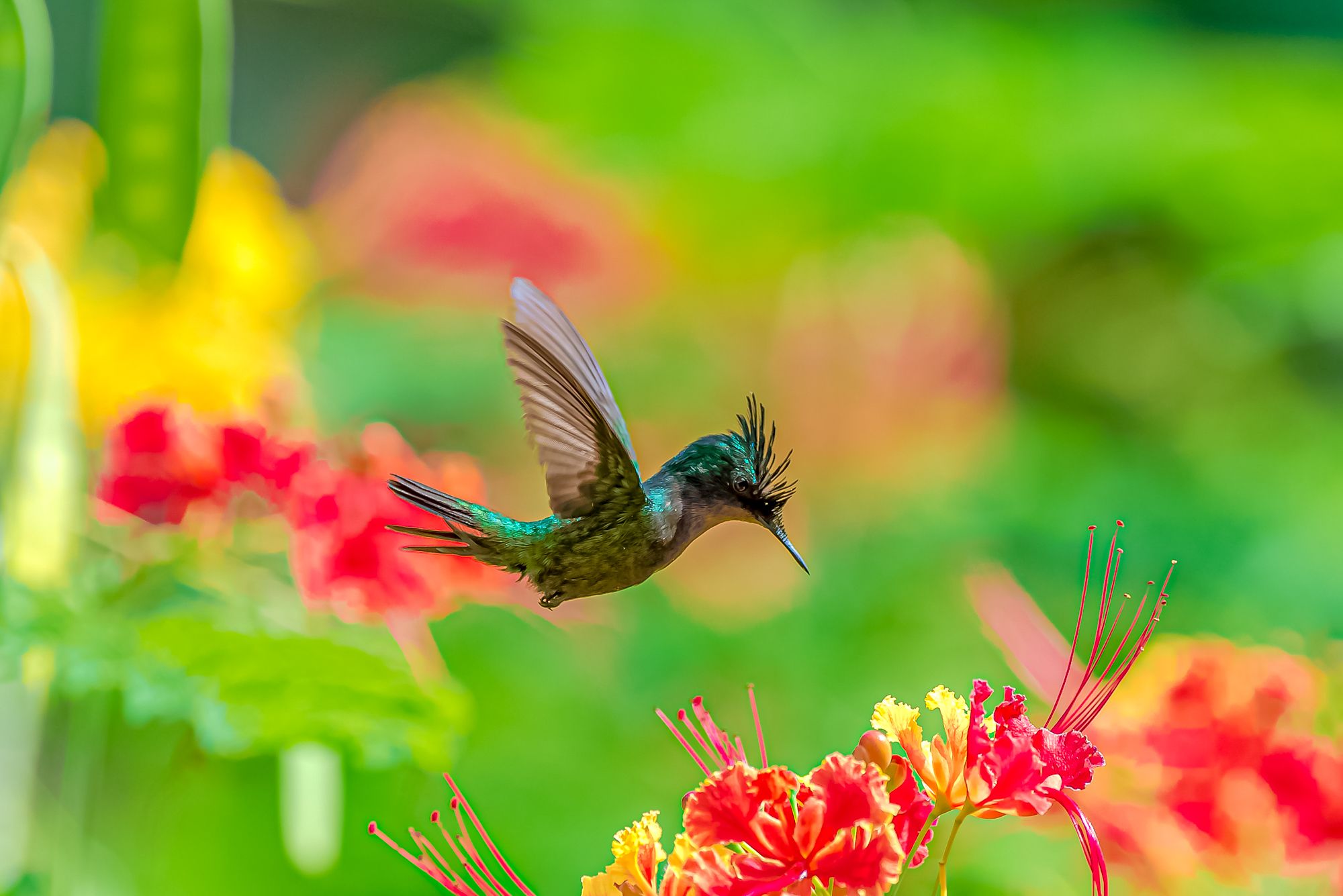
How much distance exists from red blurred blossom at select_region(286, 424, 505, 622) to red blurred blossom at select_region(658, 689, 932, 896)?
52 centimetres

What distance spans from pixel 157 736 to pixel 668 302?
51.9 inches

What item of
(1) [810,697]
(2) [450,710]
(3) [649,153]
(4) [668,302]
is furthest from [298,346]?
(2) [450,710]

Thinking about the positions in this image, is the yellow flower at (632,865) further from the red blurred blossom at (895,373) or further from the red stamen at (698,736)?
the red blurred blossom at (895,373)

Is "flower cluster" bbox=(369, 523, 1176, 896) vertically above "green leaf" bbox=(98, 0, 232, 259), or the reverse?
"green leaf" bbox=(98, 0, 232, 259)

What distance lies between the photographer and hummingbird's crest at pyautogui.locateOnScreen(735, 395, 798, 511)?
0.54 meters

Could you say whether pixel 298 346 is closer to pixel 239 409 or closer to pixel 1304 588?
pixel 239 409

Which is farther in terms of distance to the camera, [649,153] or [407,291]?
[649,153]

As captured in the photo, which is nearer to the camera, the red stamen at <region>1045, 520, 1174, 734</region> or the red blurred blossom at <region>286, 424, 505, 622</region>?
the red stamen at <region>1045, 520, 1174, 734</region>

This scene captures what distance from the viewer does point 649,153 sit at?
244cm

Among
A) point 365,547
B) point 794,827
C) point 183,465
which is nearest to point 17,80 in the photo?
point 183,465

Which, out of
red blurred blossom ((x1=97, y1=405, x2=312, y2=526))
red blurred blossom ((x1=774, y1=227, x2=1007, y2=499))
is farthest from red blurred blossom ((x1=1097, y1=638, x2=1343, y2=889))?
red blurred blossom ((x1=774, y1=227, x2=1007, y2=499))

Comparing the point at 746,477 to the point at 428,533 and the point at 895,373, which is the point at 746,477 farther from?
the point at 895,373

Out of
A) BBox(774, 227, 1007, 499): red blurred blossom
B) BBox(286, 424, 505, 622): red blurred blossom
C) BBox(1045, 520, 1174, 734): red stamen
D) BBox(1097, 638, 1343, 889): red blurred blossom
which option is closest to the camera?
BBox(1045, 520, 1174, 734): red stamen

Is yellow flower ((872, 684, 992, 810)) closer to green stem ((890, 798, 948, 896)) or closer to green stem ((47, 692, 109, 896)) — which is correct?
green stem ((890, 798, 948, 896))
